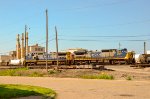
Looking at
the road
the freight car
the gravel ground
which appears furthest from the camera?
the freight car

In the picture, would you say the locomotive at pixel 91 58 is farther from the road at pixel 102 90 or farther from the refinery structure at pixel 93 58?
the road at pixel 102 90

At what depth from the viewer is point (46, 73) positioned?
43.8 meters

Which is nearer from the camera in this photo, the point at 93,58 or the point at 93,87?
the point at 93,87

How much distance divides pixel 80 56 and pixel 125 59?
35.9ft

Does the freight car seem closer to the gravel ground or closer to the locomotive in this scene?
the locomotive

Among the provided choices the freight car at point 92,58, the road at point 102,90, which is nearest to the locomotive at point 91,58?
the freight car at point 92,58

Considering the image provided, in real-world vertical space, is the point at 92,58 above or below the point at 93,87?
above

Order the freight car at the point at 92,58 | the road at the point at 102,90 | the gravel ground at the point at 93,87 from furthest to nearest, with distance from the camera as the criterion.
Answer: the freight car at the point at 92,58, the gravel ground at the point at 93,87, the road at the point at 102,90

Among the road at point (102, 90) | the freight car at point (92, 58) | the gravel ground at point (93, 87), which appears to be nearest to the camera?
the road at point (102, 90)

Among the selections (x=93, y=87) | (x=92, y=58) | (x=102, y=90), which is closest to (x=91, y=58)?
(x=92, y=58)

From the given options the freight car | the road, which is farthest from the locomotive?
the road

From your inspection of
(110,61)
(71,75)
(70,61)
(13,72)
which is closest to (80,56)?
(70,61)

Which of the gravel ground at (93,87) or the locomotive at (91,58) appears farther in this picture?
the locomotive at (91,58)

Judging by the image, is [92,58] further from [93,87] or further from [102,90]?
[102,90]
